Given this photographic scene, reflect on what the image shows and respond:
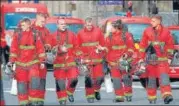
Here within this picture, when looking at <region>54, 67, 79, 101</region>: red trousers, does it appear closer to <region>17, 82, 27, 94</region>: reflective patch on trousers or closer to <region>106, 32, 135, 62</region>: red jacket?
<region>106, 32, 135, 62</region>: red jacket

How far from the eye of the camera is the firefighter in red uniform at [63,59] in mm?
20938

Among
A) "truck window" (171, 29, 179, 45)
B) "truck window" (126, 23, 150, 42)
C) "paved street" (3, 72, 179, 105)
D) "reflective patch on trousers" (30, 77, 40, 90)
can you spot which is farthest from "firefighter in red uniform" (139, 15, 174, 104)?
"truck window" (126, 23, 150, 42)

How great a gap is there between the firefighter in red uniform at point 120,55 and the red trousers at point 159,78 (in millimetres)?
859

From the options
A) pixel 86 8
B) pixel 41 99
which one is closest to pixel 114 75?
pixel 41 99

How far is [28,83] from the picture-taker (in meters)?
19.9

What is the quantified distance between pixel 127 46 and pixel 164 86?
156cm

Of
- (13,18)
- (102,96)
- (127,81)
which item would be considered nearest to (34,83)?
(127,81)

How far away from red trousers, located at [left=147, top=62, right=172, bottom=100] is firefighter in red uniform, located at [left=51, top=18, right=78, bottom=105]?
60.2 inches

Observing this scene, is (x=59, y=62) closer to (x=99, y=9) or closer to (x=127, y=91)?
(x=127, y=91)

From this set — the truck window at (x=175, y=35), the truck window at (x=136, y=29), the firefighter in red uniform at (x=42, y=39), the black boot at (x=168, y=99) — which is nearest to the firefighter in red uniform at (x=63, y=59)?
the firefighter in red uniform at (x=42, y=39)

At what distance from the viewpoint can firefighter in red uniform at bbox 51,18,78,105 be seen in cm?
2094

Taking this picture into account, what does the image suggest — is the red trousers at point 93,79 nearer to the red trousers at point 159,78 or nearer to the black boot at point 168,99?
the red trousers at point 159,78

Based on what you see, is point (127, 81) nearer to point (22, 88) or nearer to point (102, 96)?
point (102, 96)

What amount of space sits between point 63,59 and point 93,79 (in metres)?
1.02
